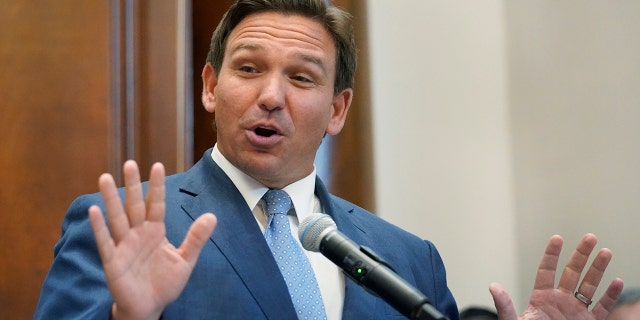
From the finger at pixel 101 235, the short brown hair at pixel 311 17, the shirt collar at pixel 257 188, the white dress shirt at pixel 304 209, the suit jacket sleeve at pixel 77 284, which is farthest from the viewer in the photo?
the short brown hair at pixel 311 17

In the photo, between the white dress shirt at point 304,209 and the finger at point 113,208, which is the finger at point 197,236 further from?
the white dress shirt at point 304,209

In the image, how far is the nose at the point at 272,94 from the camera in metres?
2.11

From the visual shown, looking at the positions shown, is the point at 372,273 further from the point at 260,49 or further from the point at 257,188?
the point at 260,49

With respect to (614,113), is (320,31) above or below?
above

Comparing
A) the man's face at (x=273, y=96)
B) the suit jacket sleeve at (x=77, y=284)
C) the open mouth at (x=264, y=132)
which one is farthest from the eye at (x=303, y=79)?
the suit jacket sleeve at (x=77, y=284)

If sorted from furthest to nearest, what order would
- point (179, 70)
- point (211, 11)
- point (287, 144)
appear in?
point (211, 11)
point (179, 70)
point (287, 144)

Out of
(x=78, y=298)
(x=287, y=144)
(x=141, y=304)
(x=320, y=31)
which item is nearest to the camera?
(x=141, y=304)

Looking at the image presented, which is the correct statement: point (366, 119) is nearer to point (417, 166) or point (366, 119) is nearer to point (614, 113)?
point (417, 166)

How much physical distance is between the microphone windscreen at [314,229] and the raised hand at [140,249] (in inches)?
6.1

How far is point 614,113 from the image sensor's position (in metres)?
3.50

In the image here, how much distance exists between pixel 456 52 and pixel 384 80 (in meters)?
0.30

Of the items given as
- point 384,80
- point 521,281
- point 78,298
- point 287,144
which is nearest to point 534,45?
point 384,80

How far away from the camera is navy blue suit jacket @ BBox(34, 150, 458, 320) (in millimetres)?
1789

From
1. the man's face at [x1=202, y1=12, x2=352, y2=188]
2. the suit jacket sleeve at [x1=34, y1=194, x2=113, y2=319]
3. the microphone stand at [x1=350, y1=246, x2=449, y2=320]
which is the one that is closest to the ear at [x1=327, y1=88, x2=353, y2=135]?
the man's face at [x1=202, y1=12, x2=352, y2=188]
